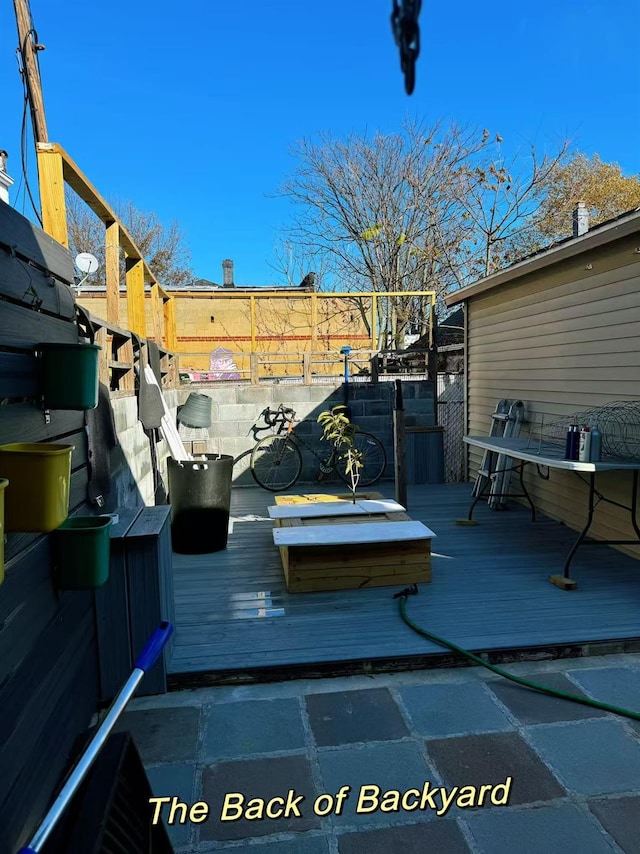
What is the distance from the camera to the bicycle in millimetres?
7184

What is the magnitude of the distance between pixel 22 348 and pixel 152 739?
4.74 ft

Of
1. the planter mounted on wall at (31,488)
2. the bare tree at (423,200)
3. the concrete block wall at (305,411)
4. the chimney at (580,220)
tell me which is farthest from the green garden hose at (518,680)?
the bare tree at (423,200)

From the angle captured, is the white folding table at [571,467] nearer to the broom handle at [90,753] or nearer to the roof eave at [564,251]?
the roof eave at [564,251]

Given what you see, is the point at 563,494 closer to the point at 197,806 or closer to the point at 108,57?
the point at 197,806

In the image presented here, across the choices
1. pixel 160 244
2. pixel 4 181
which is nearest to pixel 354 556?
pixel 4 181

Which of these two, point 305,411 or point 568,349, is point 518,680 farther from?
point 305,411

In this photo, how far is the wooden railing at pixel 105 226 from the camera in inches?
103

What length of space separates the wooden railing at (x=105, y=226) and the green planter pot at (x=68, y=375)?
1069mm

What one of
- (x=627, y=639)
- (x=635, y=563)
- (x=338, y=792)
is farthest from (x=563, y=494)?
(x=338, y=792)

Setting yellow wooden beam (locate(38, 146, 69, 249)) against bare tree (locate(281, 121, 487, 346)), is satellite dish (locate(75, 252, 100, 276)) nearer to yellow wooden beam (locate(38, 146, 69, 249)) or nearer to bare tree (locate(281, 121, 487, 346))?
yellow wooden beam (locate(38, 146, 69, 249))

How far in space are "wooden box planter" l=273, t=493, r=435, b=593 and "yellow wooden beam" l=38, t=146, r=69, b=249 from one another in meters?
2.02

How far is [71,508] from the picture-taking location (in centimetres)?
226

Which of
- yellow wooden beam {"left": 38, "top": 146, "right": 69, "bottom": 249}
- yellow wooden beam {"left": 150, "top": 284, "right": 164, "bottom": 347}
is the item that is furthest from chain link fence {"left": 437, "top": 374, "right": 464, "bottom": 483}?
yellow wooden beam {"left": 38, "top": 146, "right": 69, "bottom": 249}

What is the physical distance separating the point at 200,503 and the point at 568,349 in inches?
128
